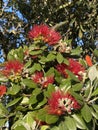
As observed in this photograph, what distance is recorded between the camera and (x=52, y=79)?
119 inches

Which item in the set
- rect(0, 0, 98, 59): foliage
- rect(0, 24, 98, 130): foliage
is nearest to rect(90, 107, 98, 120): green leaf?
rect(0, 24, 98, 130): foliage

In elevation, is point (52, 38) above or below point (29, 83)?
above

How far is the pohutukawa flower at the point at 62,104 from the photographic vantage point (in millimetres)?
2752


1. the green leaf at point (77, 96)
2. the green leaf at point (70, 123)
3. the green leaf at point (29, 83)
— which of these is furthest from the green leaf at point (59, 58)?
the green leaf at point (70, 123)

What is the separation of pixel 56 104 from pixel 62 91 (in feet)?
0.35

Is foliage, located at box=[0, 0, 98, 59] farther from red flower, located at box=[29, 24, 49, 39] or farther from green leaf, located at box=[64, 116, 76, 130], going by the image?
green leaf, located at box=[64, 116, 76, 130]

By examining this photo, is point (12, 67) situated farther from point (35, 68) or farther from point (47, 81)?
point (47, 81)

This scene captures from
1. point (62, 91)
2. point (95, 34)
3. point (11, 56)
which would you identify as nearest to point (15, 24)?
point (95, 34)

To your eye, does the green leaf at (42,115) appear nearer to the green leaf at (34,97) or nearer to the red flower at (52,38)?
the green leaf at (34,97)

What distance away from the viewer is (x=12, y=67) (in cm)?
311

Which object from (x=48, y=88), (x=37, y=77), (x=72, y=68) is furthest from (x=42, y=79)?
(x=72, y=68)

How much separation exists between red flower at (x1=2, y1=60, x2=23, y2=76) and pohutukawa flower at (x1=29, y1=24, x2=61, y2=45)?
0.75ft

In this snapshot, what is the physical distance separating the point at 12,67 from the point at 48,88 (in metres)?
0.34

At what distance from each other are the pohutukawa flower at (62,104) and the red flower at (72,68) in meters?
0.36
